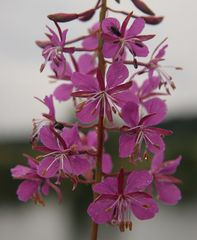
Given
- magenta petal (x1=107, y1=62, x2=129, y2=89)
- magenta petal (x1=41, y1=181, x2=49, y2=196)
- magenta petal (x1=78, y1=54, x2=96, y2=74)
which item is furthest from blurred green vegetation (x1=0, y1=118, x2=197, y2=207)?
magenta petal (x1=107, y1=62, x2=129, y2=89)

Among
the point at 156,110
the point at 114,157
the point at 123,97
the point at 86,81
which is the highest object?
the point at 86,81

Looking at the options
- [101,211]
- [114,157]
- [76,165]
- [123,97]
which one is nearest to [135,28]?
[123,97]

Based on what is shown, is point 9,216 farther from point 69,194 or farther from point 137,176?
point 137,176

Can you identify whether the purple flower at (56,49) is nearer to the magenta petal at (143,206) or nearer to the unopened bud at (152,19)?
the unopened bud at (152,19)

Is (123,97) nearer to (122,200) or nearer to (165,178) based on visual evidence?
(122,200)

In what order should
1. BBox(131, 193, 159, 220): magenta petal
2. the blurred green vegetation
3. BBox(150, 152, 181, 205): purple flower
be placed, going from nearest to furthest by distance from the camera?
BBox(131, 193, 159, 220): magenta petal, BBox(150, 152, 181, 205): purple flower, the blurred green vegetation

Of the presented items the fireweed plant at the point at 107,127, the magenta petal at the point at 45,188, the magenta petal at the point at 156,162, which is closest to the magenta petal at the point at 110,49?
the fireweed plant at the point at 107,127

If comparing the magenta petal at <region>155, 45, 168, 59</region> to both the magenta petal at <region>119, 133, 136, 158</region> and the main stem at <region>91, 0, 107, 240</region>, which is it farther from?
the magenta petal at <region>119, 133, 136, 158</region>
